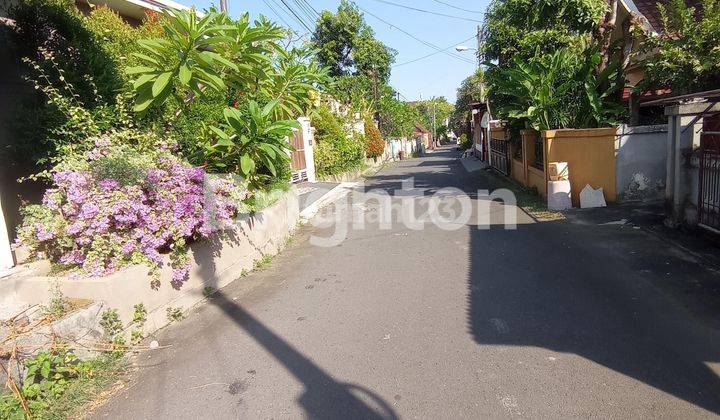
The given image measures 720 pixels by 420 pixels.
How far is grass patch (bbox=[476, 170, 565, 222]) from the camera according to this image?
9438mm

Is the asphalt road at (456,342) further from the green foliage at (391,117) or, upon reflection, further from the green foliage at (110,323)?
the green foliage at (391,117)

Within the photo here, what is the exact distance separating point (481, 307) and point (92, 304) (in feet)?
12.6

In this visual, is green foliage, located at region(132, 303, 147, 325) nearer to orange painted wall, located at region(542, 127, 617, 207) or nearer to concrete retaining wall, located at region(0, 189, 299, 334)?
concrete retaining wall, located at region(0, 189, 299, 334)

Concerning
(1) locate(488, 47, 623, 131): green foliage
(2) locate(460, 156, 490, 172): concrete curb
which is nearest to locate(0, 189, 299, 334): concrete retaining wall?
(1) locate(488, 47, 623, 131): green foliage

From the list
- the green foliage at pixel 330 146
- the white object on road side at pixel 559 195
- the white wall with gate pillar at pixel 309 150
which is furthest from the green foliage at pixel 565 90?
the green foliage at pixel 330 146

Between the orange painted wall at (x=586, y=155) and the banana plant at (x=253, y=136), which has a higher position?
the banana plant at (x=253, y=136)

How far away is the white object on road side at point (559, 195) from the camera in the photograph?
385 inches

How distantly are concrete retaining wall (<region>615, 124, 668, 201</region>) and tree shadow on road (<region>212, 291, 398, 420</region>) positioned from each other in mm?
8538

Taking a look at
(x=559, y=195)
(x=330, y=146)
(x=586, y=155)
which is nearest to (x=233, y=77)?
(x=559, y=195)

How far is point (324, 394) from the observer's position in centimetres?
340

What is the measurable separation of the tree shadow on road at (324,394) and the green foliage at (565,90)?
9341 millimetres

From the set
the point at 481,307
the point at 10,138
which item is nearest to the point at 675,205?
the point at 481,307

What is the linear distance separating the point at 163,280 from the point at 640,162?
9.58 m

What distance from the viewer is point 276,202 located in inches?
338
